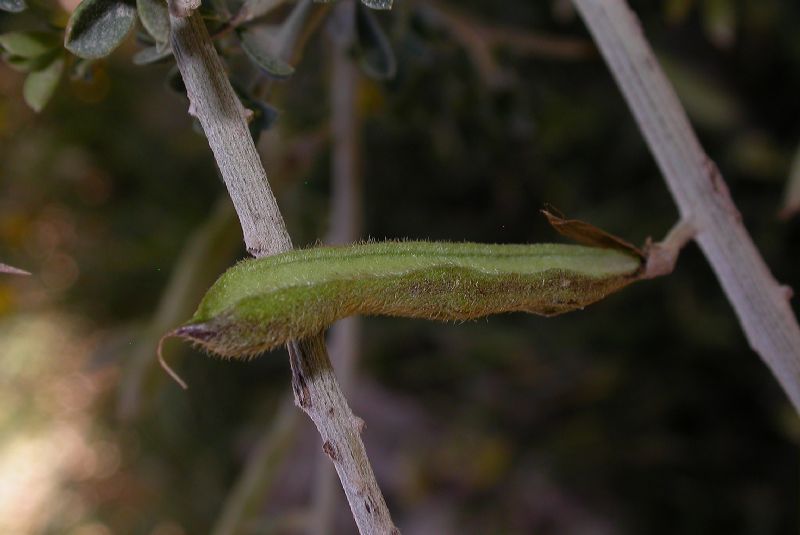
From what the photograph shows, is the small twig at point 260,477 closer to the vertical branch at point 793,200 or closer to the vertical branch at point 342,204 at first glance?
the vertical branch at point 342,204

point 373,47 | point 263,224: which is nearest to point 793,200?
point 373,47

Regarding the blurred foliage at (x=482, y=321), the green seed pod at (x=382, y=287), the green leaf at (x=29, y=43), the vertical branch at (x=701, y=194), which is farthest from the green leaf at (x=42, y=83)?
the blurred foliage at (x=482, y=321)

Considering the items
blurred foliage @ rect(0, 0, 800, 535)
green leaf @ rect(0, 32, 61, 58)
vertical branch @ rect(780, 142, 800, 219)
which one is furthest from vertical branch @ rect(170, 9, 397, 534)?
blurred foliage @ rect(0, 0, 800, 535)

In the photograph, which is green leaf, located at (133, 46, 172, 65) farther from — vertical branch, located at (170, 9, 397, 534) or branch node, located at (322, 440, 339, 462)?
branch node, located at (322, 440, 339, 462)

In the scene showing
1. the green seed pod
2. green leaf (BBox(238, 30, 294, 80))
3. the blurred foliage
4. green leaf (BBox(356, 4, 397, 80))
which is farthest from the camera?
the blurred foliage

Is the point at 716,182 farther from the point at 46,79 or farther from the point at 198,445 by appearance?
the point at 198,445
